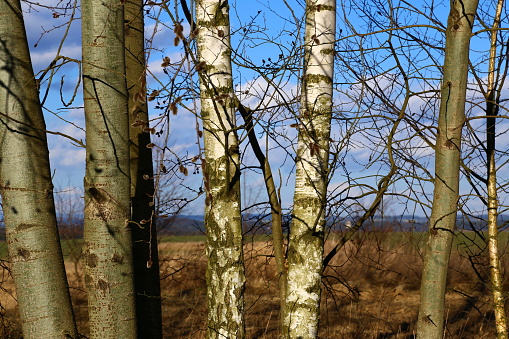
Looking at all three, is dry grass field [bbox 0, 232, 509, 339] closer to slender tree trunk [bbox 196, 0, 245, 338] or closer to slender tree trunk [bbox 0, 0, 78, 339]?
slender tree trunk [bbox 196, 0, 245, 338]

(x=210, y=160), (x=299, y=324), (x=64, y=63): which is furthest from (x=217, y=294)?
(x=64, y=63)

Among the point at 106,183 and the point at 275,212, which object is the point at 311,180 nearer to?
the point at 275,212

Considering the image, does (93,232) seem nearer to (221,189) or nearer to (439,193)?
(221,189)

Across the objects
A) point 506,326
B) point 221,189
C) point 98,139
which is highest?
point 98,139

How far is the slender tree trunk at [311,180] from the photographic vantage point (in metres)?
3.62

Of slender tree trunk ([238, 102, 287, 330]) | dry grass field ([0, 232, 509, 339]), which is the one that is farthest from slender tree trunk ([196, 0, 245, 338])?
dry grass field ([0, 232, 509, 339])

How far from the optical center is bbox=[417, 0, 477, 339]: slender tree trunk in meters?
3.32

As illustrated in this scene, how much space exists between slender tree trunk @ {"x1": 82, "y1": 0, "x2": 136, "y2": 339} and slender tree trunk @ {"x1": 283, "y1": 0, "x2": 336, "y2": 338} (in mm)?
1137

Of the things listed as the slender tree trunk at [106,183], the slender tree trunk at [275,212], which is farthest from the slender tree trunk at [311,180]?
the slender tree trunk at [106,183]

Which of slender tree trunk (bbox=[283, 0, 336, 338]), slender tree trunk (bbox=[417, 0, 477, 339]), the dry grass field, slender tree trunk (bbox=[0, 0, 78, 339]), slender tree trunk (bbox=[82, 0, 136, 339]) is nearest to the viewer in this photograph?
slender tree trunk (bbox=[82, 0, 136, 339])

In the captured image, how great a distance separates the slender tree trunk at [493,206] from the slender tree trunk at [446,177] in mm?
1451

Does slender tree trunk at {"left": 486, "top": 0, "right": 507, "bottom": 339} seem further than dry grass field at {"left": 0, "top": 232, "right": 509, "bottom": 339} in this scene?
No

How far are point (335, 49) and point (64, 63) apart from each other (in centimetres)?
184

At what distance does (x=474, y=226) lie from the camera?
16.7 feet
